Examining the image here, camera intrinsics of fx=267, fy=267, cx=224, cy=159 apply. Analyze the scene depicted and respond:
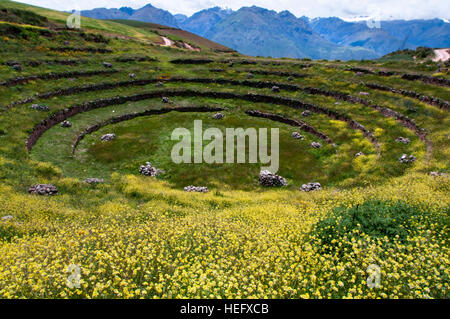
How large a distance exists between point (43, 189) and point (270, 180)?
22.6 metres

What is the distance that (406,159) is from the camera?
29.6 meters

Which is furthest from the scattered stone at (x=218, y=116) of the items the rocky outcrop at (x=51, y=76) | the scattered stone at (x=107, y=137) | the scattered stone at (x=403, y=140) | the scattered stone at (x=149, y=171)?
the rocky outcrop at (x=51, y=76)

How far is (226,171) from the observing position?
33.7 metres

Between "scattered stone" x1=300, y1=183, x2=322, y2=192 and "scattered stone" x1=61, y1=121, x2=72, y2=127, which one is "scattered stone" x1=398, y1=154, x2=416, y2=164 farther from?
"scattered stone" x1=61, y1=121, x2=72, y2=127

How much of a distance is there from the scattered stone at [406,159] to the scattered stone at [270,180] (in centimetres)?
1300

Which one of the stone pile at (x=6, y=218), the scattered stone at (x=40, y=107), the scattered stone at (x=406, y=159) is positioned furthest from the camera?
the scattered stone at (x=40, y=107)

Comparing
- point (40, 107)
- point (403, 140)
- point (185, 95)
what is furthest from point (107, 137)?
point (403, 140)

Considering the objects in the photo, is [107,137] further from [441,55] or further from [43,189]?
[441,55]

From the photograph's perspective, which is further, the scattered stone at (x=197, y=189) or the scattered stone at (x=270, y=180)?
the scattered stone at (x=270, y=180)

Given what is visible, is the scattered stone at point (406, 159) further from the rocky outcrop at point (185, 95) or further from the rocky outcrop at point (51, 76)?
the rocky outcrop at point (51, 76)

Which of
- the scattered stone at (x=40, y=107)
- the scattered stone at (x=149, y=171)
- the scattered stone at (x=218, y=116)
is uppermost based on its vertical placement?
the scattered stone at (x=40, y=107)

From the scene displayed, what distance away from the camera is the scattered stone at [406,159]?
2935 cm
